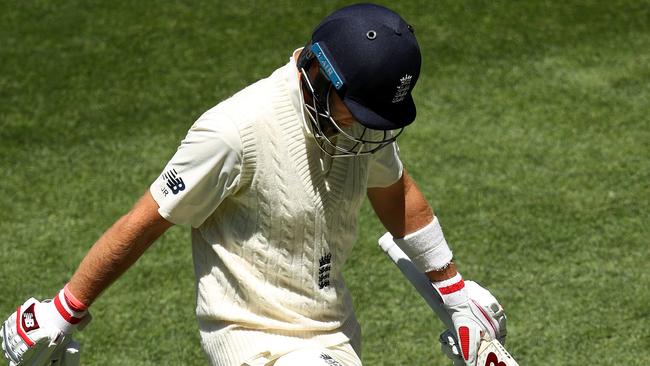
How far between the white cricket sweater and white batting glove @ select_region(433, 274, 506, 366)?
0.44m

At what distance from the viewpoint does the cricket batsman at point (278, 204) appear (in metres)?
3.09

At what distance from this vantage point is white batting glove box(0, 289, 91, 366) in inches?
130

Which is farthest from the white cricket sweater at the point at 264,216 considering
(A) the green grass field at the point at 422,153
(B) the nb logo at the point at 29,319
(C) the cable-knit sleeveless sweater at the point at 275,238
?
(A) the green grass field at the point at 422,153

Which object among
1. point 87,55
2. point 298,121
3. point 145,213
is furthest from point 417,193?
point 87,55

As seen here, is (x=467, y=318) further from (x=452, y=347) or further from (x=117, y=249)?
(x=117, y=249)

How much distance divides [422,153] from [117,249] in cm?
363

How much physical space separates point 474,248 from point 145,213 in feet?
9.49

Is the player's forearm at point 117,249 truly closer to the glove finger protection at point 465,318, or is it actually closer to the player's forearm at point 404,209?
the player's forearm at point 404,209

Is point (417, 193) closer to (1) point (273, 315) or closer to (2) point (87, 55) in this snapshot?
(1) point (273, 315)

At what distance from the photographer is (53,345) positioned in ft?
10.9

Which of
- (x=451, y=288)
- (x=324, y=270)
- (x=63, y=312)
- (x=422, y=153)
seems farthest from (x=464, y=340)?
(x=422, y=153)

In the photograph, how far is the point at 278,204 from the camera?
3268 millimetres

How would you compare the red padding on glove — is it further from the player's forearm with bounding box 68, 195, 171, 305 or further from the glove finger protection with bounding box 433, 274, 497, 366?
the player's forearm with bounding box 68, 195, 171, 305

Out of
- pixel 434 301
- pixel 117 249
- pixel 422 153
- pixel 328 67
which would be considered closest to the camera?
pixel 328 67
